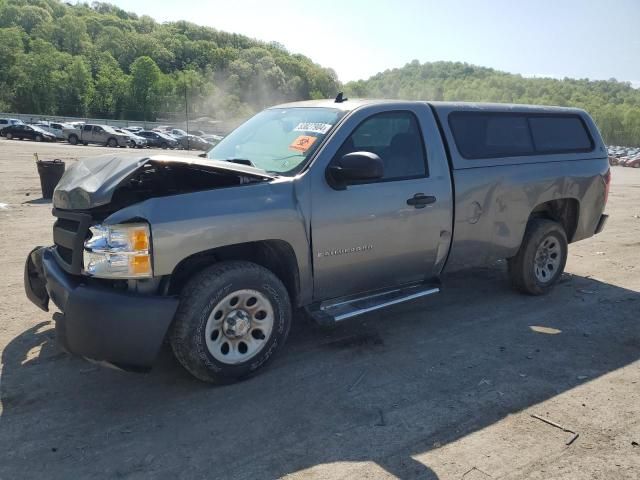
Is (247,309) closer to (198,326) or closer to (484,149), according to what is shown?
(198,326)

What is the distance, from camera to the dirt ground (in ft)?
9.46

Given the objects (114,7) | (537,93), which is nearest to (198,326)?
(537,93)

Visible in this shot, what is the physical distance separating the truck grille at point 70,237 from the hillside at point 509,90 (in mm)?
37869

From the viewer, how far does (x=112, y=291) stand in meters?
3.23

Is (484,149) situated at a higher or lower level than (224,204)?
higher

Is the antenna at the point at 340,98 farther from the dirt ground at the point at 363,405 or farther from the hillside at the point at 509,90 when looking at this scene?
the hillside at the point at 509,90

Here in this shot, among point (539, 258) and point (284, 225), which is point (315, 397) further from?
point (539, 258)

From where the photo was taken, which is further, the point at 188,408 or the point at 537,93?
the point at 537,93

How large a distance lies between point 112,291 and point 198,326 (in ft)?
1.85

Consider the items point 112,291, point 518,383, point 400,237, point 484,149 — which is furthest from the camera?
point 484,149

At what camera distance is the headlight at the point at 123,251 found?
3.20 meters

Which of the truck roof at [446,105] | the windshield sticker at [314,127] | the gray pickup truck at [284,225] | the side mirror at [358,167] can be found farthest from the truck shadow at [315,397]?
the truck roof at [446,105]

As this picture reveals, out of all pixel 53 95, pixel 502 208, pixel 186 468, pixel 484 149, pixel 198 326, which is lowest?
pixel 186 468

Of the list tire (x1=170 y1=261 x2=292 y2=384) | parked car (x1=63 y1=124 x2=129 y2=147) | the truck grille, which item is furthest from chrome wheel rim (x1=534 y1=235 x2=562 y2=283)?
parked car (x1=63 y1=124 x2=129 y2=147)
